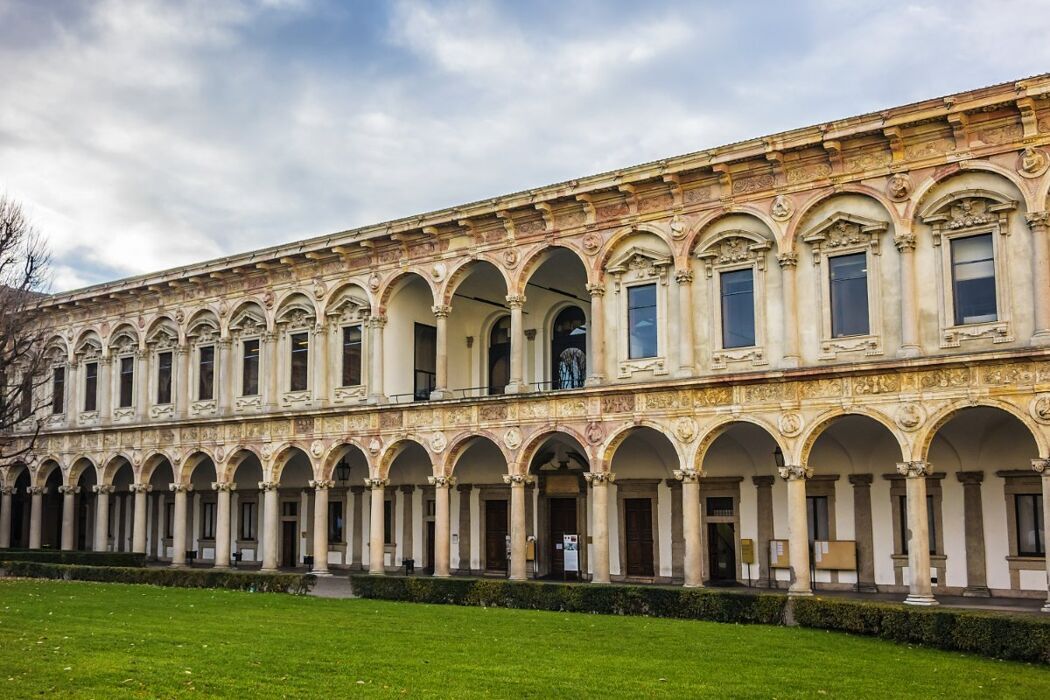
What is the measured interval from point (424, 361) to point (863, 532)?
14.8 meters

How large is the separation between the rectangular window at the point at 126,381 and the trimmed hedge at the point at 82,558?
6.55 metres

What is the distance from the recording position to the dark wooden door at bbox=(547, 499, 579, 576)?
1254 inches

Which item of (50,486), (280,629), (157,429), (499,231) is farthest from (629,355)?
(50,486)

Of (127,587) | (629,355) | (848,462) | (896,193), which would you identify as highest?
(896,193)

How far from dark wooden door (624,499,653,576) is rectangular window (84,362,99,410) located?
22912mm

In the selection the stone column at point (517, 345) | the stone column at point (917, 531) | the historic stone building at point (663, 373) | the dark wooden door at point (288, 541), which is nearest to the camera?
the stone column at point (917, 531)

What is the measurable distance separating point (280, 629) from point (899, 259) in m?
15.3

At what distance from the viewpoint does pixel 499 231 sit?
1188 inches

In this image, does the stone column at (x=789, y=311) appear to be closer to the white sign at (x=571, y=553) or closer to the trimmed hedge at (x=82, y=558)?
the white sign at (x=571, y=553)

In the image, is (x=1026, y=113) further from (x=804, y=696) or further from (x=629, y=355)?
(x=804, y=696)

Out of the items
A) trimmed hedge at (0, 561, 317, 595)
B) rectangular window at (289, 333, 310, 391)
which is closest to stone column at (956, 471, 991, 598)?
trimmed hedge at (0, 561, 317, 595)

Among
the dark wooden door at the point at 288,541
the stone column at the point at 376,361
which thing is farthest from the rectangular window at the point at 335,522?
the stone column at the point at 376,361

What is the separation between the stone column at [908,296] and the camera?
75.7 feet

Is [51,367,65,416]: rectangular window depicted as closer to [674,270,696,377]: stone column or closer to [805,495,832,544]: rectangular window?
[674,270,696,377]: stone column
